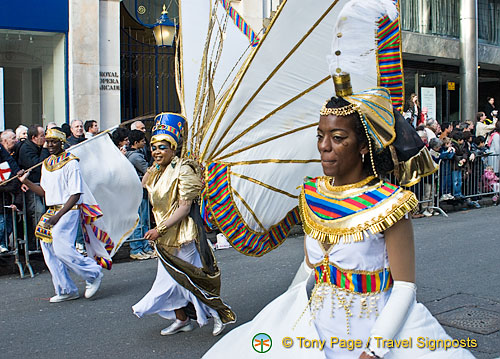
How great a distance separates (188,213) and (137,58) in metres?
9.03

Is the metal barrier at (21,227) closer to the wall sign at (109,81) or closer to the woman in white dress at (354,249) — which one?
the wall sign at (109,81)

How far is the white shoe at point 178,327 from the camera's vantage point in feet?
17.9

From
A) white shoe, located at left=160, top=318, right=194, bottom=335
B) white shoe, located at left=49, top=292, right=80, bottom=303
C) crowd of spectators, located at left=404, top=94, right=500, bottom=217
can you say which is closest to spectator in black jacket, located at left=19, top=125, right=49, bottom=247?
white shoe, located at left=49, top=292, right=80, bottom=303

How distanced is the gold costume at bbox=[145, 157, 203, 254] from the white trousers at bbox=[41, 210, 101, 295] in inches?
71.9

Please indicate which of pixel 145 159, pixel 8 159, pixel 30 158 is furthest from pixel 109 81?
pixel 8 159

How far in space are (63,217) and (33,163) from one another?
6.41 feet

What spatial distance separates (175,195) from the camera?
208 inches

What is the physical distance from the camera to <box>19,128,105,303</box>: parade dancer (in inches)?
264

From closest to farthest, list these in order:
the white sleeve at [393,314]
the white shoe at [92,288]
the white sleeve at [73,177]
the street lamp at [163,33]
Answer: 1. the white sleeve at [393,314]
2. the white sleeve at [73,177]
3. the white shoe at [92,288]
4. the street lamp at [163,33]

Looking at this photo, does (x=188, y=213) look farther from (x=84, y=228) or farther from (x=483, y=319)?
(x=483, y=319)

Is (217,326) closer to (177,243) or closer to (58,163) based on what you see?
(177,243)

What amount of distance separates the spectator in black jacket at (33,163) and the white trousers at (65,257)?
1.54 meters

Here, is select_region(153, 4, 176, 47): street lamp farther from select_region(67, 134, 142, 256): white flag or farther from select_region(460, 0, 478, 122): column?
select_region(460, 0, 478, 122): column

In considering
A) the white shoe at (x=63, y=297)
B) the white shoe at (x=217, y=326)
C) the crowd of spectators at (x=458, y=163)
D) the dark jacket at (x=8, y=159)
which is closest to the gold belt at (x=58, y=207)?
the white shoe at (x=63, y=297)
